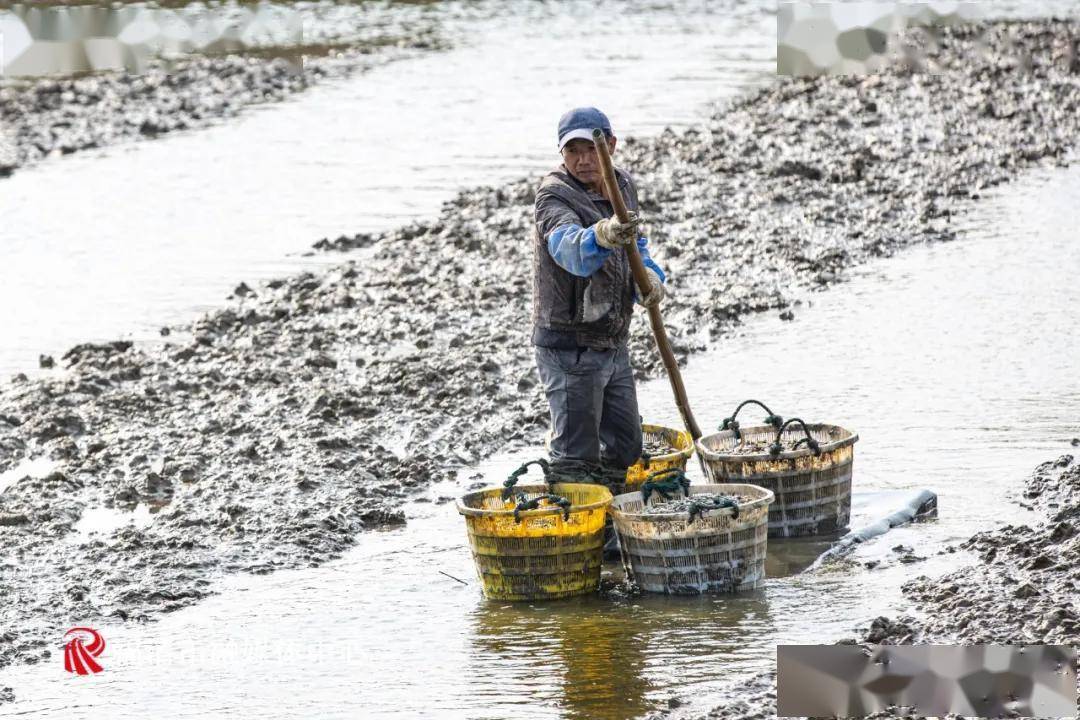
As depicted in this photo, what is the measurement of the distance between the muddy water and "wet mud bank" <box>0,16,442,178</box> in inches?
22.7

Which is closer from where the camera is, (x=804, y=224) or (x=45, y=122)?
(x=804, y=224)

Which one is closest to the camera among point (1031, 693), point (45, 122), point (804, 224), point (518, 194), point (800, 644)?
point (1031, 693)

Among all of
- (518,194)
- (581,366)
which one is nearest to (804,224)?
(518,194)

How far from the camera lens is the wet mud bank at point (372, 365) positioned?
7.48 metres

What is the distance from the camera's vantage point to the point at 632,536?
21.1 ft

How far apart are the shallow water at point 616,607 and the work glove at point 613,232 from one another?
4.75ft

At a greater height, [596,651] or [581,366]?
[581,366]

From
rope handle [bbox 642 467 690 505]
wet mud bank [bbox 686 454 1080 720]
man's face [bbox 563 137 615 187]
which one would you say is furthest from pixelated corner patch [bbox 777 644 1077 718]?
man's face [bbox 563 137 615 187]

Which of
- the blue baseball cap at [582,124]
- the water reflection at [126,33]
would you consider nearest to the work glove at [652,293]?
the blue baseball cap at [582,124]

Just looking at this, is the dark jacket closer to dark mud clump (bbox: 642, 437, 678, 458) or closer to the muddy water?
dark mud clump (bbox: 642, 437, 678, 458)

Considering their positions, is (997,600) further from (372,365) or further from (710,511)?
(372,365)

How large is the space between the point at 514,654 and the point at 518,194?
31.1 ft

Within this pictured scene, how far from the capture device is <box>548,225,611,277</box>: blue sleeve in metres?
6.15

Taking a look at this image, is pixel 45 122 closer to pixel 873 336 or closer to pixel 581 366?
pixel 873 336
